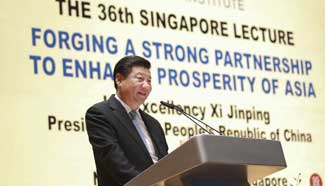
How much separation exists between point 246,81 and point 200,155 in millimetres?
3001

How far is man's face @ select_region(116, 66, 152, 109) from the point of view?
3.20 meters

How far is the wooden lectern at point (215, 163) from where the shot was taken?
2.28m

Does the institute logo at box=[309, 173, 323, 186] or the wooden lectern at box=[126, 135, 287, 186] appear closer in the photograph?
the wooden lectern at box=[126, 135, 287, 186]

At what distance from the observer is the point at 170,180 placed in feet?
7.89

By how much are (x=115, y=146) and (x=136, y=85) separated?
1.28 feet

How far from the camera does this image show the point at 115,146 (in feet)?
9.59

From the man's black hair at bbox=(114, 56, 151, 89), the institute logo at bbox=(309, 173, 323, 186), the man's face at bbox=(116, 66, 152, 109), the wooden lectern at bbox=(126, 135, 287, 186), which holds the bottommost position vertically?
the wooden lectern at bbox=(126, 135, 287, 186)

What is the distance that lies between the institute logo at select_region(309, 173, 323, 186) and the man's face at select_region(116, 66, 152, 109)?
2.49m

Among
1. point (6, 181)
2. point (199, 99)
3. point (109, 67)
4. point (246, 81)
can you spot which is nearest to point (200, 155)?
point (6, 181)

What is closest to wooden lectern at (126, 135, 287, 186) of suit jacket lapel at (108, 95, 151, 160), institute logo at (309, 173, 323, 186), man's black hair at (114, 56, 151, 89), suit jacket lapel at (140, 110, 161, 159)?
suit jacket lapel at (108, 95, 151, 160)

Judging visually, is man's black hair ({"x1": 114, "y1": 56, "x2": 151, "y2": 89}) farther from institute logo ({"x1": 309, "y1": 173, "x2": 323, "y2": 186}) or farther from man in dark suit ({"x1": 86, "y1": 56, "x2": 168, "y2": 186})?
institute logo ({"x1": 309, "y1": 173, "x2": 323, "y2": 186})

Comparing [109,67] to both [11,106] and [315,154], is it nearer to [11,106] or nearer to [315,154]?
[11,106]

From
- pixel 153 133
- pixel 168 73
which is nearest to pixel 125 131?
pixel 153 133

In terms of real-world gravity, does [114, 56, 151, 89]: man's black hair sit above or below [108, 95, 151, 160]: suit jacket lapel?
above
